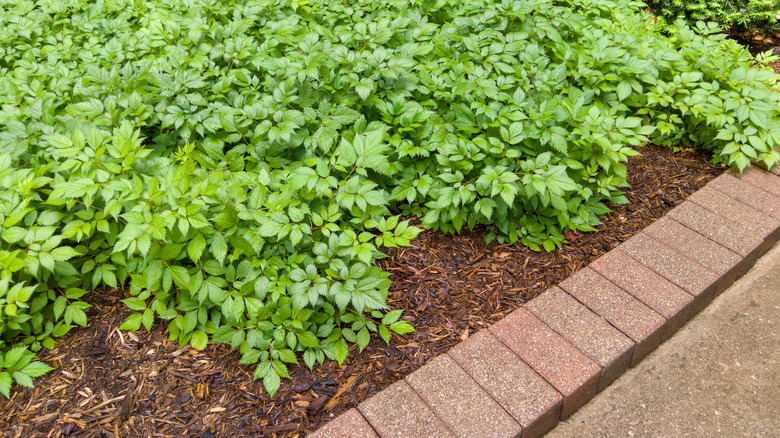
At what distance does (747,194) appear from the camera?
3.08m

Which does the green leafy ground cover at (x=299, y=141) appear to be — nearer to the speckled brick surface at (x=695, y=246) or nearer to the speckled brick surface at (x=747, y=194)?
the speckled brick surface at (x=747, y=194)

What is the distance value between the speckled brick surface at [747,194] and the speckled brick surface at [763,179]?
0.16 ft

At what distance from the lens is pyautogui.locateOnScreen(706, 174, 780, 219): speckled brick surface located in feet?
9.80

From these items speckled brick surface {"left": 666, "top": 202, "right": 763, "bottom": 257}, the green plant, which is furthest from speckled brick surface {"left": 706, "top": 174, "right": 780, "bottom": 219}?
the green plant

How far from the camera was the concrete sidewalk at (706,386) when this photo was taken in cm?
215

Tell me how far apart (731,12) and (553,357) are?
443 cm

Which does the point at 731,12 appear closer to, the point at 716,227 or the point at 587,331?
the point at 716,227

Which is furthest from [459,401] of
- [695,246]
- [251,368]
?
[695,246]

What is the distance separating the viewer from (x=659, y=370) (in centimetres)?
236

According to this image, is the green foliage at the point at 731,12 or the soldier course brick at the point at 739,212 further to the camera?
the green foliage at the point at 731,12

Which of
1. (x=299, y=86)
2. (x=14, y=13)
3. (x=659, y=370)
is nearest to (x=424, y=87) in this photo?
(x=299, y=86)

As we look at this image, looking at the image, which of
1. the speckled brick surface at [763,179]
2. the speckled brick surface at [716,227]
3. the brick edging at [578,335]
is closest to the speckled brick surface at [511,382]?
the brick edging at [578,335]

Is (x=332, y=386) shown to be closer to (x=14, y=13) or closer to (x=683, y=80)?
(x=683, y=80)

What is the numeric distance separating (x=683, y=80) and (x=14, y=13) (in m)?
4.70
